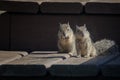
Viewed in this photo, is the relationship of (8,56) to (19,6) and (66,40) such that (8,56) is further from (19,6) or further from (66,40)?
(19,6)

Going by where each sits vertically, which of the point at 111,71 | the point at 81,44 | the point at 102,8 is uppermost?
the point at 102,8

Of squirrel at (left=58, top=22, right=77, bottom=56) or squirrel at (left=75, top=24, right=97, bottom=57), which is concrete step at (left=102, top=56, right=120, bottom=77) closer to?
squirrel at (left=75, top=24, right=97, bottom=57)

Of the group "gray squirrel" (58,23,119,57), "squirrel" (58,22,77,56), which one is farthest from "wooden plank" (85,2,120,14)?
"squirrel" (58,22,77,56)

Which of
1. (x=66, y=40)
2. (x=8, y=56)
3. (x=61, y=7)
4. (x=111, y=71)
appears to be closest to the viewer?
(x=111, y=71)

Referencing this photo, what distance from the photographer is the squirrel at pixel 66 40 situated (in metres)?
7.28

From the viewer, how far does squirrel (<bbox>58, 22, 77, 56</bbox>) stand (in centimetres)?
728

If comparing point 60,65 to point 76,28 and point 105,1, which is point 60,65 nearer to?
point 76,28

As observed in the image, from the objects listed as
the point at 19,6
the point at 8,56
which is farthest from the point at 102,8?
the point at 8,56

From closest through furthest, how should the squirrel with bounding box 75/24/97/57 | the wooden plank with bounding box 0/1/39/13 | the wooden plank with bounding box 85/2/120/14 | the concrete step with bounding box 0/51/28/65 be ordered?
the concrete step with bounding box 0/51/28/65, the squirrel with bounding box 75/24/97/57, the wooden plank with bounding box 85/2/120/14, the wooden plank with bounding box 0/1/39/13

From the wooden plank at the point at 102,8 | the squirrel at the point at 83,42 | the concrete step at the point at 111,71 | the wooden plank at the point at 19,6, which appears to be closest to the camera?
the concrete step at the point at 111,71

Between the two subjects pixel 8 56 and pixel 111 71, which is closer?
pixel 111 71

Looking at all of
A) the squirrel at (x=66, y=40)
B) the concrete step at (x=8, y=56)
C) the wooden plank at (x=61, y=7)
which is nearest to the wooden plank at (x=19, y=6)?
the wooden plank at (x=61, y=7)

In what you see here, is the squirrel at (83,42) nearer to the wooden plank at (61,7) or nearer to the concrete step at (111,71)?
the wooden plank at (61,7)

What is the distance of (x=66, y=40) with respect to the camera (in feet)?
24.3
